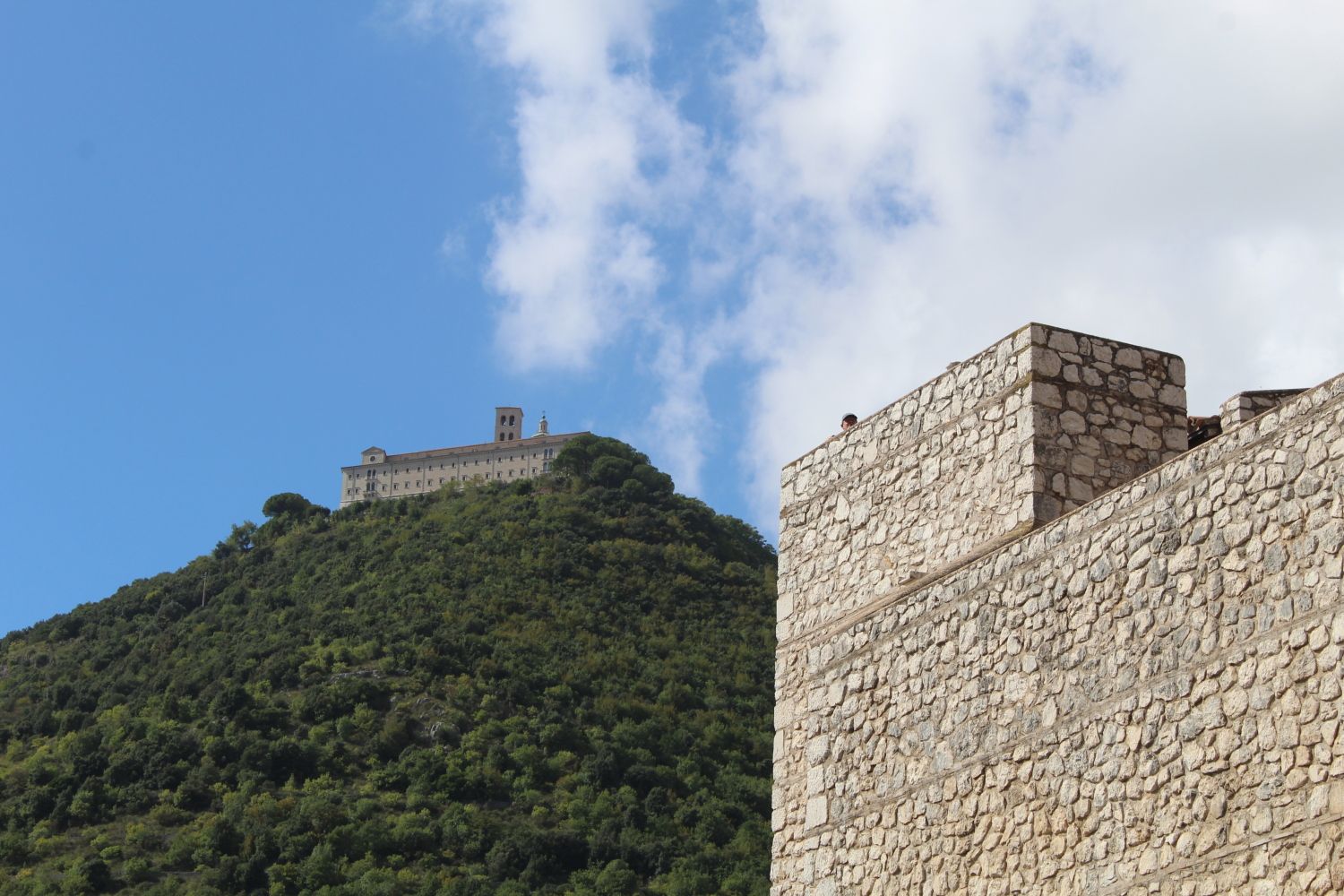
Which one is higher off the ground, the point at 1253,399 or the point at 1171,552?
the point at 1253,399

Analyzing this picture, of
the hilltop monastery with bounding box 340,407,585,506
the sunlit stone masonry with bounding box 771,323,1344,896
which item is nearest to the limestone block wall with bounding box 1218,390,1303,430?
the sunlit stone masonry with bounding box 771,323,1344,896

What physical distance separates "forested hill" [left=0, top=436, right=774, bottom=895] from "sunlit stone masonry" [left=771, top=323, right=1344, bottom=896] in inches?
1257

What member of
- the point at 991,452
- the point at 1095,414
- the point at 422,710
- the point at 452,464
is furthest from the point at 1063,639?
the point at 452,464

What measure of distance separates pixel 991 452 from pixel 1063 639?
165cm

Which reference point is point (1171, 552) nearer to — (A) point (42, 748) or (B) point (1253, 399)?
(B) point (1253, 399)

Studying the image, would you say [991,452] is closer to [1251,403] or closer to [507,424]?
[1251,403]

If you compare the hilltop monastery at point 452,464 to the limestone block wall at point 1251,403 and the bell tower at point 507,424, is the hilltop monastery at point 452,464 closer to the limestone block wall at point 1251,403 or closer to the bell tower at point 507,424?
the bell tower at point 507,424

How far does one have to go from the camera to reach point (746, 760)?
52.2m

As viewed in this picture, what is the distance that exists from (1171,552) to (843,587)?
316 centimetres

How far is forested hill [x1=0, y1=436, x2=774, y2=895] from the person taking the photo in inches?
1785

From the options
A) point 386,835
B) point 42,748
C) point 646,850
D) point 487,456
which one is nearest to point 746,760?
point 646,850

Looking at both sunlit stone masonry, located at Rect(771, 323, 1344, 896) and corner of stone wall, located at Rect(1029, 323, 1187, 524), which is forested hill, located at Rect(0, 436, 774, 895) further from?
corner of stone wall, located at Rect(1029, 323, 1187, 524)

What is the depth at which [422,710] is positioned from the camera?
54594 millimetres

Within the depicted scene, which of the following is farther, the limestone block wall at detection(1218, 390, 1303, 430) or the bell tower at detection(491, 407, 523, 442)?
the bell tower at detection(491, 407, 523, 442)
